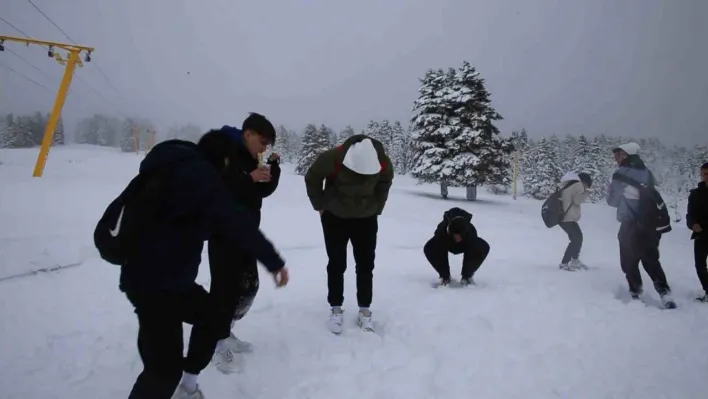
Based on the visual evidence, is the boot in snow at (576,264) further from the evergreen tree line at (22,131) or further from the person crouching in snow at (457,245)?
the evergreen tree line at (22,131)

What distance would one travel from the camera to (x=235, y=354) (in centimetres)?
343

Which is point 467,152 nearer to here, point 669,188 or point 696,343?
point 696,343

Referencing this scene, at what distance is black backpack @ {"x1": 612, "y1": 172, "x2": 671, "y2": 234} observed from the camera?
17.1 ft

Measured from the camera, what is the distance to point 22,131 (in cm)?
6806

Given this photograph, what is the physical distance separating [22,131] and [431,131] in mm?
77048

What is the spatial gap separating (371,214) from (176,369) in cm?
231

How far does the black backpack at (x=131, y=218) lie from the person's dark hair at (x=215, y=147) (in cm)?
38

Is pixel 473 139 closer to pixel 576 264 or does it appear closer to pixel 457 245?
pixel 576 264

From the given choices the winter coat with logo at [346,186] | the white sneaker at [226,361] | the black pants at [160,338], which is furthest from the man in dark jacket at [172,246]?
the winter coat with logo at [346,186]

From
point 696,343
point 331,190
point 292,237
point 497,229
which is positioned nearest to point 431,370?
point 331,190

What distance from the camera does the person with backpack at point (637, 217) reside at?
17.0 ft

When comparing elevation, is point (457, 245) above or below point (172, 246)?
below

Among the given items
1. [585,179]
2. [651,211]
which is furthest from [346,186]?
[585,179]

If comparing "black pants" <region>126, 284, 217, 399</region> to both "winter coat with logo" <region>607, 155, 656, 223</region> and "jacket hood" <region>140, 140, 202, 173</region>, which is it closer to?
"jacket hood" <region>140, 140, 202, 173</region>
